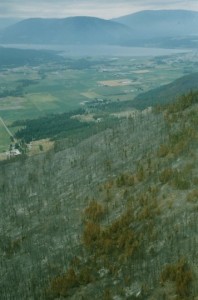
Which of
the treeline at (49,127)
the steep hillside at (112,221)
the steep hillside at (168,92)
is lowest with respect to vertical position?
the treeline at (49,127)

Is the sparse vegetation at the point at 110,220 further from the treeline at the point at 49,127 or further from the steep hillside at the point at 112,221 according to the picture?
the treeline at the point at 49,127

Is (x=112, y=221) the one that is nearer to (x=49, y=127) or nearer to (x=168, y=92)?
(x=49, y=127)

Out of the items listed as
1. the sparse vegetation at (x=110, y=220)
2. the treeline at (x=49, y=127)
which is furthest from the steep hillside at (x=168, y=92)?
the sparse vegetation at (x=110, y=220)

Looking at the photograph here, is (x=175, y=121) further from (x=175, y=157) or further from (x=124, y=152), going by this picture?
(x=175, y=157)

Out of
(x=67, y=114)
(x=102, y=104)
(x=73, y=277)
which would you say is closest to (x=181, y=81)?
(x=102, y=104)

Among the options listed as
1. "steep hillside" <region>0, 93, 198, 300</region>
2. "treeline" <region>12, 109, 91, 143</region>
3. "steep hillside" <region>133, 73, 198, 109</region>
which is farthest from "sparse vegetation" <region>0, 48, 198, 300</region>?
"steep hillside" <region>133, 73, 198, 109</region>

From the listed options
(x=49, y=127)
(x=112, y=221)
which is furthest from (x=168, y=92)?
(x=112, y=221)
